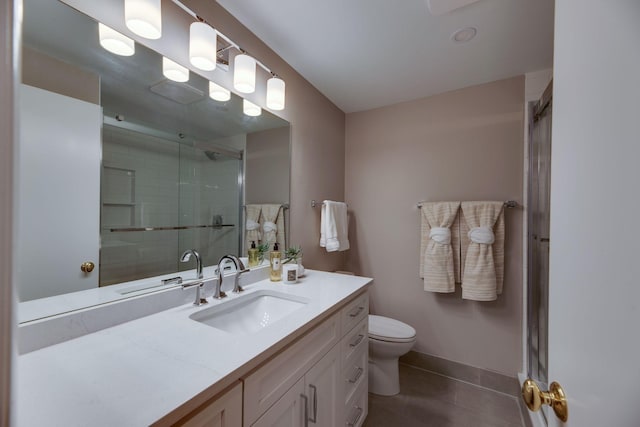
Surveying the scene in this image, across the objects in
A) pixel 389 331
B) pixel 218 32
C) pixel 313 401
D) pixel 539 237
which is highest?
pixel 218 32

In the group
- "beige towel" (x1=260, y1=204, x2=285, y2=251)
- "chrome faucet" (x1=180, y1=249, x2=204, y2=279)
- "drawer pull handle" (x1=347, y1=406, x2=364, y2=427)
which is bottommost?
"drawer pull handle" (x1=347, y1=406, x2=364, y2=427)

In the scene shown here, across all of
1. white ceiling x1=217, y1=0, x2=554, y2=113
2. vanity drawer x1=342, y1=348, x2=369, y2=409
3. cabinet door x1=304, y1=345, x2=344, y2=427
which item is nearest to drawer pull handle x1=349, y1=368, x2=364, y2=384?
vanity drawer x1=342, y1=348, x2=369, y2=409

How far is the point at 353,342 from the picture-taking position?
134cm

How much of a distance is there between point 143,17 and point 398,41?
4.26 ft

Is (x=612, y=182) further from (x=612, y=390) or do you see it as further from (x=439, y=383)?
(x=439, y=383)

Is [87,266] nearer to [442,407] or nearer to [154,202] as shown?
[154,202]

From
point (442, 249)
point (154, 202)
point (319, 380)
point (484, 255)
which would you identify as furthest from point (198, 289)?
point (484, 255)

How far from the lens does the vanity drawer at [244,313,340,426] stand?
70 cm

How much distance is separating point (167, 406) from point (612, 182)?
2.75ft

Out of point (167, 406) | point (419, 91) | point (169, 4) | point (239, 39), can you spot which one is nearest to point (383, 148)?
point (419, 91)

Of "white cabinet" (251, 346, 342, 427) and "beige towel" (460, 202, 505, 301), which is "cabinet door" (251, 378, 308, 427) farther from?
"beige towel" (460, 202, 505, 301)

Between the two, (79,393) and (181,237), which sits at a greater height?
(181,237)

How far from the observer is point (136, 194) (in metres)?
0.99

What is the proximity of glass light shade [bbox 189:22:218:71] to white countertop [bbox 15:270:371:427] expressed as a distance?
108 cm
